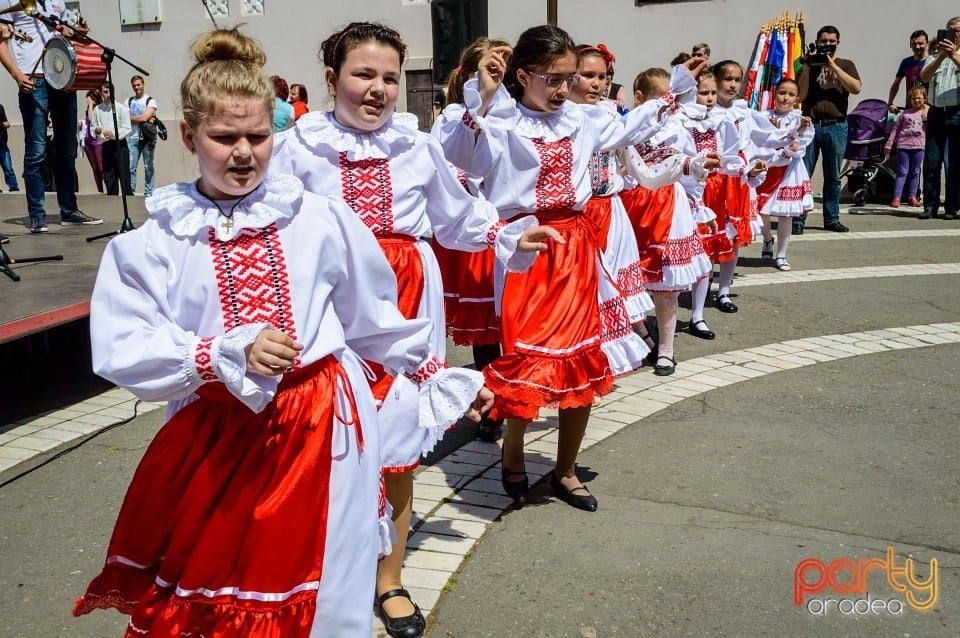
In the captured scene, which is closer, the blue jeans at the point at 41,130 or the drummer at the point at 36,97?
the drummer at the point at 36,97

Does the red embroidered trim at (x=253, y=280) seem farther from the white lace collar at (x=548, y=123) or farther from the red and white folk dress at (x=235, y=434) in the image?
the white lace collar at (x=548, y=123)

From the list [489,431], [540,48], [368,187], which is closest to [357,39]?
[368,187]

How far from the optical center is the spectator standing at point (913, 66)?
13695 millimetres

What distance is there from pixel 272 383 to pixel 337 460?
26 centimetres

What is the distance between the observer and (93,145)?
18.3 metres

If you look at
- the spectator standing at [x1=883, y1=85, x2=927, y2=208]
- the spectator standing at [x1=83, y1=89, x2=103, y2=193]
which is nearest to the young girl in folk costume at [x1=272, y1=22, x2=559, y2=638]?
the spectator standing at [x1=883, y1=85, x2=927, y2=208]

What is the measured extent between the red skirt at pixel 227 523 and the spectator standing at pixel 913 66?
A: 45.3 ft

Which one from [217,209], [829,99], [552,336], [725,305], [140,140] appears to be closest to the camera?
[217,209]

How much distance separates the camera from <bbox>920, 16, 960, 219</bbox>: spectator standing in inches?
475

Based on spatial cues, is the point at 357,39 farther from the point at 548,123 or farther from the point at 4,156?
the point at 4,156

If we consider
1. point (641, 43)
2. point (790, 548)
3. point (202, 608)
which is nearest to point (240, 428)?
point (202, 608)

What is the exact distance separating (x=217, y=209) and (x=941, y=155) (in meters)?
12.5

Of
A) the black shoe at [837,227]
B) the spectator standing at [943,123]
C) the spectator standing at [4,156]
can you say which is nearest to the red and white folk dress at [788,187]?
the black shoe at [837,227]

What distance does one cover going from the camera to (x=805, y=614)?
321cm
